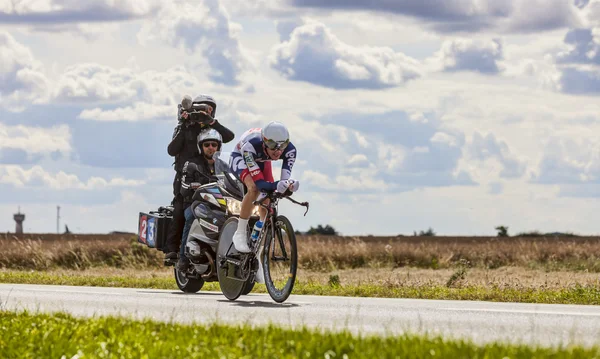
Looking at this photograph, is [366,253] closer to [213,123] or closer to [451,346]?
[213,123]

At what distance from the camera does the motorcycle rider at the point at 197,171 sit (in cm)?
1477

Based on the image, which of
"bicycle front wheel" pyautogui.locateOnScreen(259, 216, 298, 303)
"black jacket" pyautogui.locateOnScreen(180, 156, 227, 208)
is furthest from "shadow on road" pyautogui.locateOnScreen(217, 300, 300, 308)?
"black jacket" pyautogui.locateOnScreen(180, 156, 227, 208)

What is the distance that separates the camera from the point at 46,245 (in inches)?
1280

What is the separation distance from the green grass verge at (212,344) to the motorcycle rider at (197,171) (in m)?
5.53

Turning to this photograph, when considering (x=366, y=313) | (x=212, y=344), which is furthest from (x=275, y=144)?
(x=212, y=344)

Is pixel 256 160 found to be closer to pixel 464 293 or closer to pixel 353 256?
pixel 464 293

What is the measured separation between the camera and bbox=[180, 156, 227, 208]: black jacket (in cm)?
1476

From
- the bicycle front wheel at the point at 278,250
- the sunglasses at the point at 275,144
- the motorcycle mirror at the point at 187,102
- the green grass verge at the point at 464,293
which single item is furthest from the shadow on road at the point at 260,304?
the motorcycle mirror at the point at 187,102

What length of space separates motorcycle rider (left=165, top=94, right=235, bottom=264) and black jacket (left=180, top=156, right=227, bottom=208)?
0.17 metres

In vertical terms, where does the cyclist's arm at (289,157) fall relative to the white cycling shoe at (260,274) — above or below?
above

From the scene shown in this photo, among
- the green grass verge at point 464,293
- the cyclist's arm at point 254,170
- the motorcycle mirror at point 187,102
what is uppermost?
the motorcycle mirror at point 187,102

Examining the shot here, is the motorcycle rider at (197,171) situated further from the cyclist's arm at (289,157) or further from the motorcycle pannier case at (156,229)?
the cyclist's arm at (289,157)

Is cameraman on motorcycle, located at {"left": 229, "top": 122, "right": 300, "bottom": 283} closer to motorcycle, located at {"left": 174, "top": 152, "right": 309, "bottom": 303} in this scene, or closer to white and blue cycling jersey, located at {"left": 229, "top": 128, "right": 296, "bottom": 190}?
white and blue cycling jersey, located at {"left": 229, "top": 128, "right": 296, "bottom": 190}

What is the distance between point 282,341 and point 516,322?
2.93 meters
